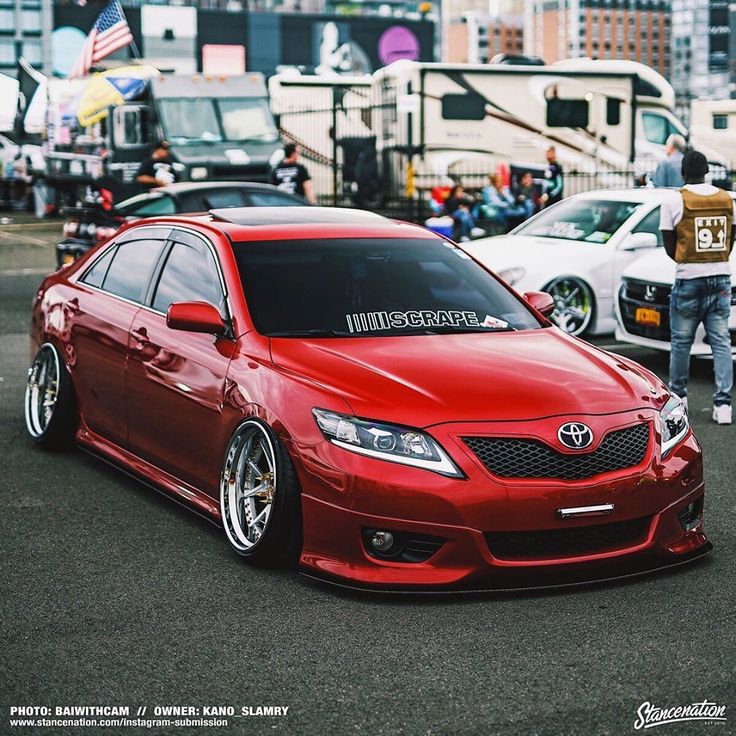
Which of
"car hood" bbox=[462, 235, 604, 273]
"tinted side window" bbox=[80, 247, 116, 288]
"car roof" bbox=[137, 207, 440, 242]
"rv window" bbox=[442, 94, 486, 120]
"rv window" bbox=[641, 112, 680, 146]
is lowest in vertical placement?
"car hood" bbox=[462, 235, 604, 273]

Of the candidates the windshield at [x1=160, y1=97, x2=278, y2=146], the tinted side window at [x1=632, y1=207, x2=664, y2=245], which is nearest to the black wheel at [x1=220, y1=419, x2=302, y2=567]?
the tinted side window at [x1=632, y1=207, x2=664, y2=245]

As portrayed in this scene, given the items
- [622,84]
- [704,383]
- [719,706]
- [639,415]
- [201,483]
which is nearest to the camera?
[719,706]

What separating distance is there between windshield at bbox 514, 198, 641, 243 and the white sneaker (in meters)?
4.53

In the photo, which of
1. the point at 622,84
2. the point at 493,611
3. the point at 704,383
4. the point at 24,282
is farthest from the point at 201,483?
the point at 622,84

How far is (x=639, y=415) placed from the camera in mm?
5469

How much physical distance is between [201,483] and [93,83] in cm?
2257

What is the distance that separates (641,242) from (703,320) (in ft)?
11.4

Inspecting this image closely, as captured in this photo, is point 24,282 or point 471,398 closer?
point 471,398

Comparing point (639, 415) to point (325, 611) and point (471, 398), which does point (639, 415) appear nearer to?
point (471, 398)

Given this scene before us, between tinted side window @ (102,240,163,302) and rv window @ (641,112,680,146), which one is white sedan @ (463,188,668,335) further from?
rv window @ (641,112,680,146)

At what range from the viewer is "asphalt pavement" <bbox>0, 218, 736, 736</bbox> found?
4090 millimetres

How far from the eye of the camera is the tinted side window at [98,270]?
25.2 feet

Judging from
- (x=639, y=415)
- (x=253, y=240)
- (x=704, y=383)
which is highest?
(x=253, y=240)

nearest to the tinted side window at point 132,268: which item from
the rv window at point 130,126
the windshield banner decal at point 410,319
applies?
the windshield banner decal at point 410,319
